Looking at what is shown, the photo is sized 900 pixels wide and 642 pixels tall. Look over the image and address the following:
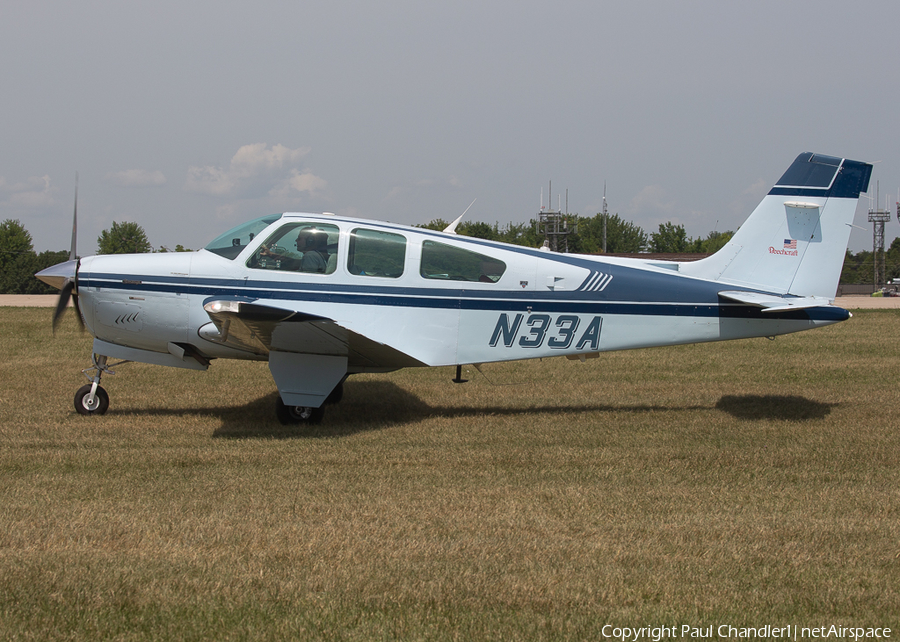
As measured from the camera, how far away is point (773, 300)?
25.7 ft

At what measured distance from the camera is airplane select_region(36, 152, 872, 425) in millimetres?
7684

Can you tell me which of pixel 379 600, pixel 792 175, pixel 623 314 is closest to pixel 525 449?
pixel 623 314

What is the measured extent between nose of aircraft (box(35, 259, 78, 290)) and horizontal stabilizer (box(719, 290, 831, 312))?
717cm

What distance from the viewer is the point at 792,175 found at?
8.05 metres

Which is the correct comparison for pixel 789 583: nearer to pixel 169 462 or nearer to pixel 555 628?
pixel 555 628

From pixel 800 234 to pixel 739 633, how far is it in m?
5.98

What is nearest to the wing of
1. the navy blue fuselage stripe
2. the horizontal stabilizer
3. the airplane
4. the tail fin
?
the airplane

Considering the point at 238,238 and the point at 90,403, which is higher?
the point at 238,238

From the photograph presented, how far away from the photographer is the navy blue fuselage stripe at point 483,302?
25.1ft

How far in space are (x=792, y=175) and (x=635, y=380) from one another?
152 inches

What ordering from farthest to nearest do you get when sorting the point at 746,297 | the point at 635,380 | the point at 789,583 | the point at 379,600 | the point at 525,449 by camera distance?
1. the point at 635,380
2. the point at 746,297
3. the point at 525,449
4. the point at 789,583
5. the point at 379,600

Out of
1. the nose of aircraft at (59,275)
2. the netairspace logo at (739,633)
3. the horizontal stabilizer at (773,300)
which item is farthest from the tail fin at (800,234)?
the nose of aircraft at (59,275)

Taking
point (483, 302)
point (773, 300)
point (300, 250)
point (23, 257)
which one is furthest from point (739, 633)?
→ point (23, 257)

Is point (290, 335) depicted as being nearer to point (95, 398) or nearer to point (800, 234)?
point (95, 398)
